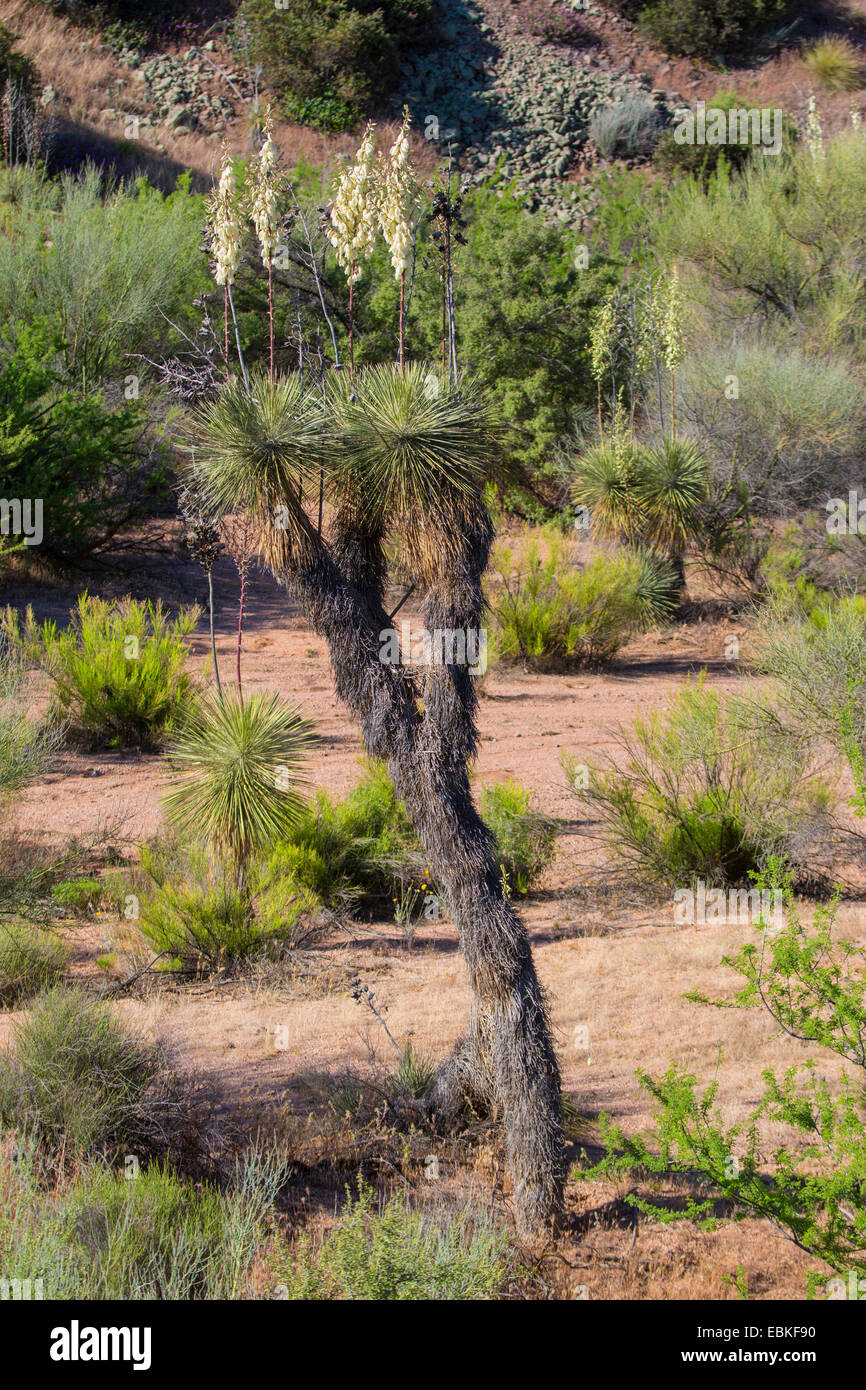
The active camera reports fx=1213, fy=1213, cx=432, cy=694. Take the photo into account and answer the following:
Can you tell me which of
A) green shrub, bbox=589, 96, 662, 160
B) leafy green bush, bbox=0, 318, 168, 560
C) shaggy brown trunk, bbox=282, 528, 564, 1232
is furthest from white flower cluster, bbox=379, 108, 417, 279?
green shrub, bbox=589, 96, 662, 160

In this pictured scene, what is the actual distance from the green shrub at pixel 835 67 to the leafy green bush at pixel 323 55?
12344mm

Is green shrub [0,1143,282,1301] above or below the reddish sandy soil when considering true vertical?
above

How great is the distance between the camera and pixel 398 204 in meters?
4.55

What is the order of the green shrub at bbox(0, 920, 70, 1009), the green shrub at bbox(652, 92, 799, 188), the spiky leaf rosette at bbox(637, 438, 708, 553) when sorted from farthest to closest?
the green shrub at bbox(652, 92, 799, 188), the spiky leaf rosette at bbox(637, 438, 708, 553), the green shrub at bbox(0, 920, 70, 1009)

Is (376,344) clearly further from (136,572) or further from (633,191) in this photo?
(633,191)

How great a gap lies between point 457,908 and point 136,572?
11489 mm

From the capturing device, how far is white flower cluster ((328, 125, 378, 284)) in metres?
4.52

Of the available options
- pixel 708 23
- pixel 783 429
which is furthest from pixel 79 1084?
pixel 708 23

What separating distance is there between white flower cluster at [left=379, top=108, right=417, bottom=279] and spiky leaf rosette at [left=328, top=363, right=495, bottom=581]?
45 cm

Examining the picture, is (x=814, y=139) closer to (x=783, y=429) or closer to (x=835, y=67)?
(x=783, y=429)

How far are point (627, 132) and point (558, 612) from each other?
→ 23.8 m

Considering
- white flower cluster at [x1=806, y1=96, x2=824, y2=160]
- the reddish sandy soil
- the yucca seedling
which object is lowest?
the reddish sandy soil

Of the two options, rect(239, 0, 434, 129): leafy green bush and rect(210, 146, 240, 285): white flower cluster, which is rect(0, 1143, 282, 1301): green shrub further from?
rect(239, 0, 434, 129): leafy green bush
